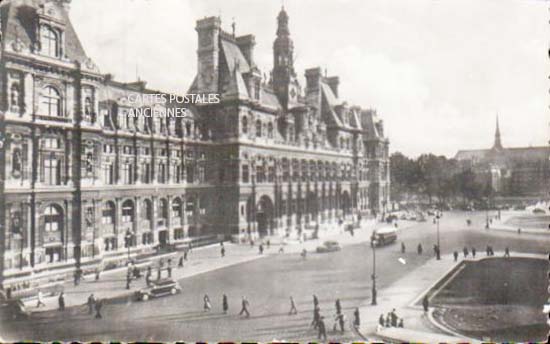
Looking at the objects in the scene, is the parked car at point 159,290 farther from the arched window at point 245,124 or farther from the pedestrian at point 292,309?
the arched window at point 245,124

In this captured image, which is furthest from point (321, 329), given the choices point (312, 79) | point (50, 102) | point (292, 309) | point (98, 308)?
point (312, 79)

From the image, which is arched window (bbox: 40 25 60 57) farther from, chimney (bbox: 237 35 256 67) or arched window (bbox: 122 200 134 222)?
chimney (bbox: 237 35 256 67)

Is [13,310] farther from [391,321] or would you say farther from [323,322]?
[391,321]

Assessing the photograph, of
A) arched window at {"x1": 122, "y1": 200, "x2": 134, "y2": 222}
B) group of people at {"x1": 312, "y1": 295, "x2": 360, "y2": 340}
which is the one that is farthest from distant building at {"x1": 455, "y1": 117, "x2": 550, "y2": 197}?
arched window at {"x1": 122, "y1": 200, "x2": 134, "y2": 222}

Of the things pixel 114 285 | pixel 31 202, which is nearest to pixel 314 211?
pixel 114 285

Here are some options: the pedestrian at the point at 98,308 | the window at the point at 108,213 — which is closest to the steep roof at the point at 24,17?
the window at the point at 108,213

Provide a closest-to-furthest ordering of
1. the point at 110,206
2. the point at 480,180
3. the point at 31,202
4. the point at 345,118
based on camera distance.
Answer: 1. the point at 31,202
2. the point at 110,206
3. the point at 480,180
4. the point at 345,118

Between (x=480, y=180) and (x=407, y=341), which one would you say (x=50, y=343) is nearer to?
(x=407, y=341)
